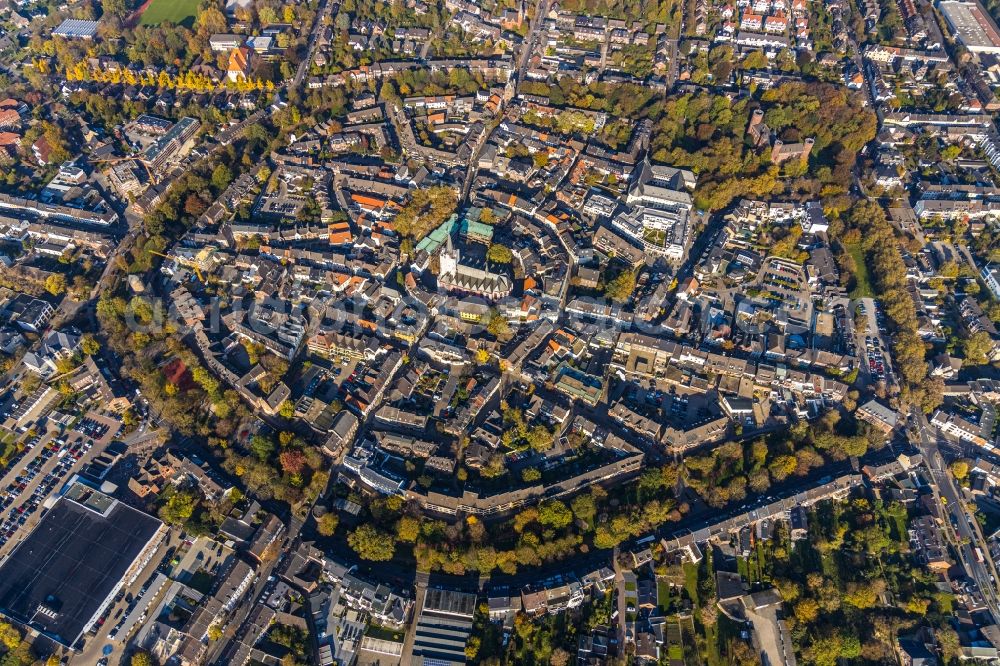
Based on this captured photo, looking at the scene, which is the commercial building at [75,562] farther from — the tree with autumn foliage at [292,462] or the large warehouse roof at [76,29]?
the large warehouse roof at [76,29]

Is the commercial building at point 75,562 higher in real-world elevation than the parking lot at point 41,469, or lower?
lower

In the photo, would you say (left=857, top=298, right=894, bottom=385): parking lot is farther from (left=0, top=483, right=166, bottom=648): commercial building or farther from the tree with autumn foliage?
(left=0, top=483, right=166, bottom=648): commercial building

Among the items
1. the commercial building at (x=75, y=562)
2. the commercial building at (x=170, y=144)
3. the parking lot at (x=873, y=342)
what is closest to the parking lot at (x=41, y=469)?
the commercial building at (x=75, y=562)

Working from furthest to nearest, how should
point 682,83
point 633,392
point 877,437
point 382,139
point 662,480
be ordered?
point 682,83
point 382,139
point 633,392
point 877,437
point 662,480

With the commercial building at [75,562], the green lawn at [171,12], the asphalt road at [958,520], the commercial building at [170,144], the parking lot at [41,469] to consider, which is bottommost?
the commercial building at [75,562]

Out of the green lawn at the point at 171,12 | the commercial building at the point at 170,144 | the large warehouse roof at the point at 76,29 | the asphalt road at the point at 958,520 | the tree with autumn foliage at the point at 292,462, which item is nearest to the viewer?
the asphalt road at the point at 958,520

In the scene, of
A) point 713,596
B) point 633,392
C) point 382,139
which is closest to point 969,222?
point 633,392

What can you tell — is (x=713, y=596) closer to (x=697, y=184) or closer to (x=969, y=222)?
(x=697, y=184)

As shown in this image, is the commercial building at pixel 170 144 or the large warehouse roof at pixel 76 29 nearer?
the commercial building at pixel 170 144
